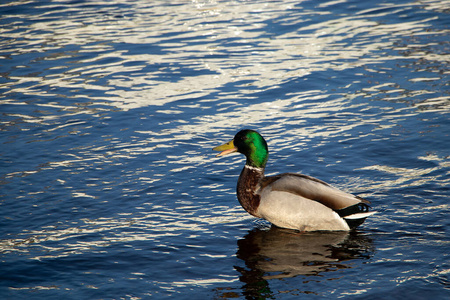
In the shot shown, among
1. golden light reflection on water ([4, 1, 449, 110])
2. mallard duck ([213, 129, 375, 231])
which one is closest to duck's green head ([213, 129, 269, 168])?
mallard duck ([213, 129, 375, 231])


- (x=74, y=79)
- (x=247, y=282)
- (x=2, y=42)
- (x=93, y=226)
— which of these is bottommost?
(x=247, y=282)

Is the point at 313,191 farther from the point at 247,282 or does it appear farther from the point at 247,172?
the point at 247,282

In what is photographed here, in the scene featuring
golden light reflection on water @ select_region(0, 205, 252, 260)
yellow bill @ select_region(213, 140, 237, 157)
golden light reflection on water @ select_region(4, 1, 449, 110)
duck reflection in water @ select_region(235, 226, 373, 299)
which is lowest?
duck reflection in water @ select_region(235, 226, 373, 299)

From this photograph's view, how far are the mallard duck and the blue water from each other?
16 centimetres

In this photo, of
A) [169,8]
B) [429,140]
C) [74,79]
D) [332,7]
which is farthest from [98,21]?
[429,140]

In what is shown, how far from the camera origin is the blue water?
546 centimetres

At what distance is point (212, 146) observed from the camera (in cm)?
881

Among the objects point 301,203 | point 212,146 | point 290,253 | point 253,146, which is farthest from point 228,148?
point 212,146

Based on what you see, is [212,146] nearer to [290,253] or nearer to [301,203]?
[301,203]

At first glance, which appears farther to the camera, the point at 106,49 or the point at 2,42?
the point at 2,42

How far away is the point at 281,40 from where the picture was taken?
14.2 meters

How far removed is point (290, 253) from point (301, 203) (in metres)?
0.59

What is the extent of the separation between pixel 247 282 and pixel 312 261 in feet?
2.44

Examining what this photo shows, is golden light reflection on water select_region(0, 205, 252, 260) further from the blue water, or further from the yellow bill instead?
the yellow bill
